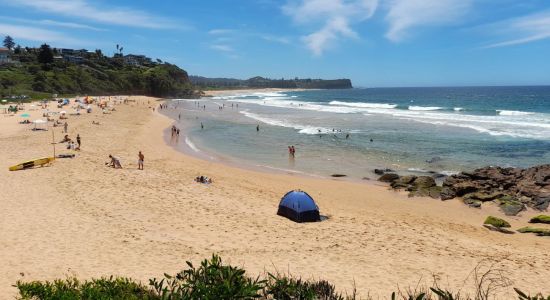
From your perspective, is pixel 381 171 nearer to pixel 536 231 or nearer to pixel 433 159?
pixel 433 159

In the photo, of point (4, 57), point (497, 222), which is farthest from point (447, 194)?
point (4, 57)

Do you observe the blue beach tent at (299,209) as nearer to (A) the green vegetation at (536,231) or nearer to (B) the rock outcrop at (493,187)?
(B) the rock outcrop at (493,187)

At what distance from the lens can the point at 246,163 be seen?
26.0 meters

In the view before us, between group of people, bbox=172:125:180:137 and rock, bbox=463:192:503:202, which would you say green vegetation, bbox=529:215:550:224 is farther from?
group of people, bbox=172:125:180:137

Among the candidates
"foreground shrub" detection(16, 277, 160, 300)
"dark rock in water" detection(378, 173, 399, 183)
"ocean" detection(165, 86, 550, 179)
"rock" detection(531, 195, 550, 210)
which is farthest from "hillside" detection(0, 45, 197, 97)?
"rock" detection(531, 195, 550, 210)

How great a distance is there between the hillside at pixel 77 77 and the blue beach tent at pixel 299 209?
6782cm

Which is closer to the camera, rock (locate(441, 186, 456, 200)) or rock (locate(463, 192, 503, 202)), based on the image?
rock (locate(463, 192, 503, 202))

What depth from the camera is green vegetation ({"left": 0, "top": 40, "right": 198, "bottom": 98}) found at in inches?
3095

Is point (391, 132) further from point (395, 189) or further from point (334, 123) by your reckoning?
point (395, 189)

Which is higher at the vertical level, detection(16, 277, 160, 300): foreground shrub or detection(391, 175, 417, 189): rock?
detection(16, 277, 160, 300): foreground shrub

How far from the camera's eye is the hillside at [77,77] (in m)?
79.1

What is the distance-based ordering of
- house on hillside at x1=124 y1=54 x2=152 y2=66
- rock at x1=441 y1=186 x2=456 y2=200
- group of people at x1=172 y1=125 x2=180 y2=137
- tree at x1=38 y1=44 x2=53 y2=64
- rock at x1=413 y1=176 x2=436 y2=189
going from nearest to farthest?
rock at x1=441 y1=186 x2=456 y2=200 → rock at x1=413 y1=176 x2=436 y2=189 → group of people at x1=172 y1=125 x2=180 y2=137 → tree at x1=38 y1=44 x2=53 y2=64 → house on hillside at x1=124 y1=54 x2=152 y2=66

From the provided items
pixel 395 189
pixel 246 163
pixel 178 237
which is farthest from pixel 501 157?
pixel 178 237

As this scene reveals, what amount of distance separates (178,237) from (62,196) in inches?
240
